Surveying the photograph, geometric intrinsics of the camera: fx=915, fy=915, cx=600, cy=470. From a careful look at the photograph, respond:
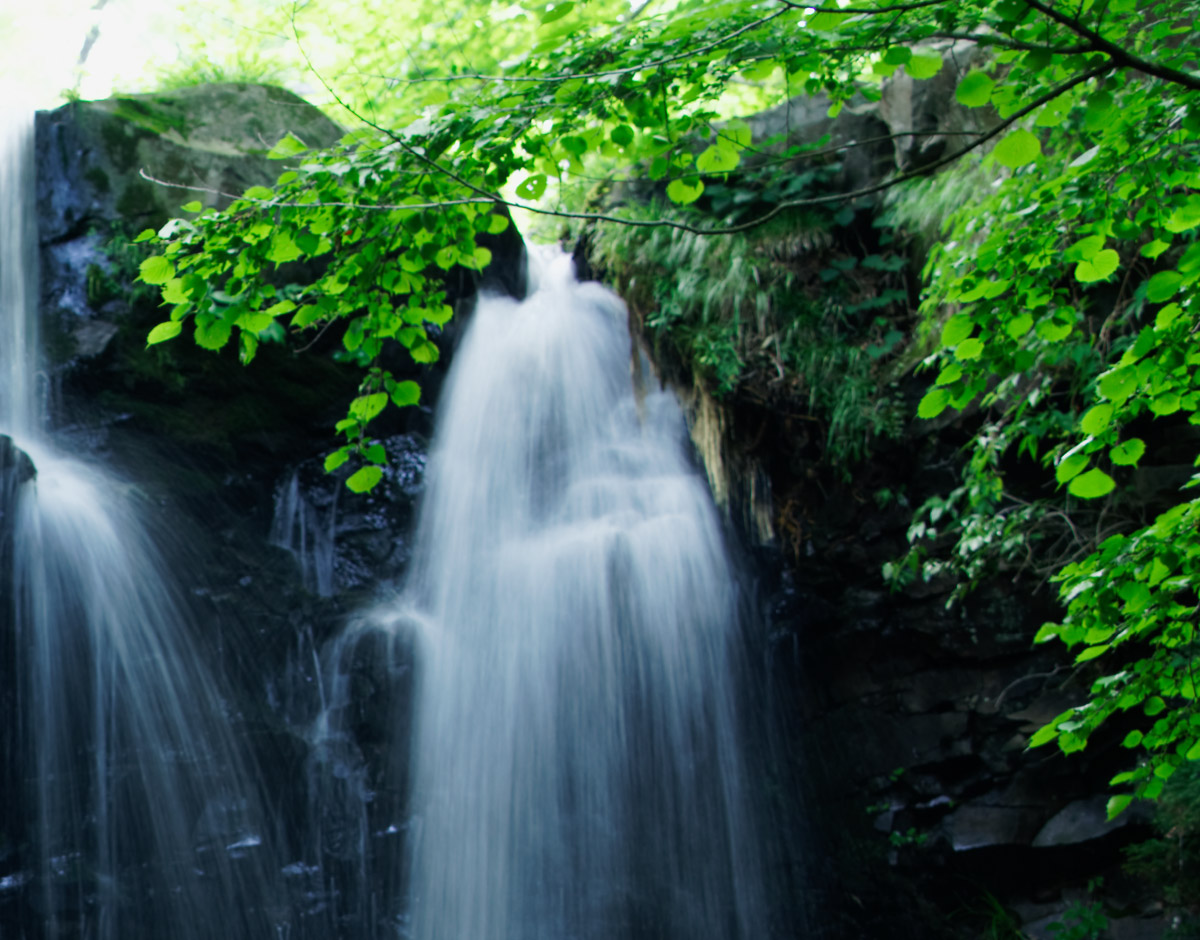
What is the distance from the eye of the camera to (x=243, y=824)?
5.37m

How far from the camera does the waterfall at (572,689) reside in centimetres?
585

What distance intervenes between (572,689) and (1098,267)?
15.9 feet

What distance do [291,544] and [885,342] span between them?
15.3ft

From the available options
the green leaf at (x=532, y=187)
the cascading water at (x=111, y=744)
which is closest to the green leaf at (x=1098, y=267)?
the green leaf at (x=532, y=187)

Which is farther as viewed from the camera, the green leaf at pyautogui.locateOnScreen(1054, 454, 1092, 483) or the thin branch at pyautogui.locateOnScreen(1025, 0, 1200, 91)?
the green leaf at pyautogui.locateOnScreen(1054, 454, 1092, 483)

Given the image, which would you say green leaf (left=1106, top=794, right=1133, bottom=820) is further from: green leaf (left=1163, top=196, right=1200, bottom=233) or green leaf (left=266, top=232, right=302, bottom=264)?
green leaf (left=266, top=232, right=302, bottom=264)

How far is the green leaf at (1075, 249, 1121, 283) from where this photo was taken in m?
2.05

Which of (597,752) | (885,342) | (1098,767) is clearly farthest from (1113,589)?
(885,342)

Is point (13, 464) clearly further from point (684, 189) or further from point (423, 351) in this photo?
point (684, 189)

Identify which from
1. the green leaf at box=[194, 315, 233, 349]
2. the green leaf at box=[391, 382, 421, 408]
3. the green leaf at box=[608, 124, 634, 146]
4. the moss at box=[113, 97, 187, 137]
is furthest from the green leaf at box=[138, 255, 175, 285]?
the moss at box=[113, 97, 187, 137]

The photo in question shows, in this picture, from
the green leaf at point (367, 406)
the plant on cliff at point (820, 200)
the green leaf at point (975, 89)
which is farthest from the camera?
the green leaf at point (367, 406)

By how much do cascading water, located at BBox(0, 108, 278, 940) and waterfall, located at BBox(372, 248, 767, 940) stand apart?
1.18 metres

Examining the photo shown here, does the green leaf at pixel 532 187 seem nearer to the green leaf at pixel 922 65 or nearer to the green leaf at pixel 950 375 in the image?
the green leaf at pixel 922 65

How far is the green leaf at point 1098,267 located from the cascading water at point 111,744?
5.18 meters
